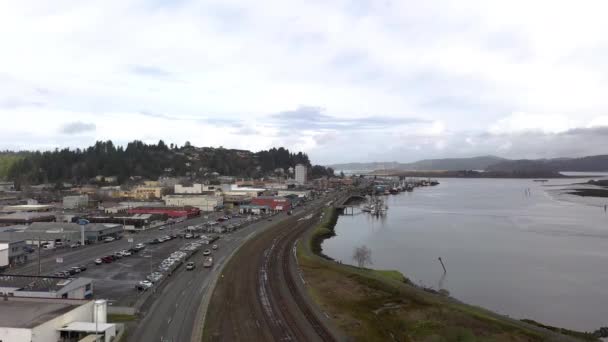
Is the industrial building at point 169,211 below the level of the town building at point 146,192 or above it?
below

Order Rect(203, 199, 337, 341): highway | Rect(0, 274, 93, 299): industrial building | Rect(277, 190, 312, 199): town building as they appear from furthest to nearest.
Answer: Rect(277, 190, 312, 199): town building
Rect(0, 274, 93, 299): industrial building
Rect(203, 199, 337, 341): highway

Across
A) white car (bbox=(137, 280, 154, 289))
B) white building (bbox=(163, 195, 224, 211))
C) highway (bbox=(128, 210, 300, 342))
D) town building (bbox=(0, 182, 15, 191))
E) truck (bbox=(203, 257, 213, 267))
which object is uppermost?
town building (bbox=(0, 182, 15, 191))

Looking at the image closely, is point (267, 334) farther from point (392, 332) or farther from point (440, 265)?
point (440, 265)

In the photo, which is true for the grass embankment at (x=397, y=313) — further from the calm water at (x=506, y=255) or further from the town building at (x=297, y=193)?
the town building at (x=297, y=193)

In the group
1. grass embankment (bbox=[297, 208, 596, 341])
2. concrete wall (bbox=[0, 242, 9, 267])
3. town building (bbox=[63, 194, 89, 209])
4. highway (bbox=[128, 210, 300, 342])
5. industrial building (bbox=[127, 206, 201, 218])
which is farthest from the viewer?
town building (bbox=[63, 194, 89, 209])

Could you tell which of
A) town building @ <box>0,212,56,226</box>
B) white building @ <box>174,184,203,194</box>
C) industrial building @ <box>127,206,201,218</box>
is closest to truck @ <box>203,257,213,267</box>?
industrial building @ <box>127,206,201,218</box>

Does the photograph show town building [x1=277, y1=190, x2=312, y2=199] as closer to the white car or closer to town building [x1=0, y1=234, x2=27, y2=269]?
town building [x1=0, y1=234, x2=27, y2=269]

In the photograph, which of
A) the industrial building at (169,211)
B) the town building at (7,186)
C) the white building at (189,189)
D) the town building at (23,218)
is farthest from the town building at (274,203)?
the town building at (7,186)
